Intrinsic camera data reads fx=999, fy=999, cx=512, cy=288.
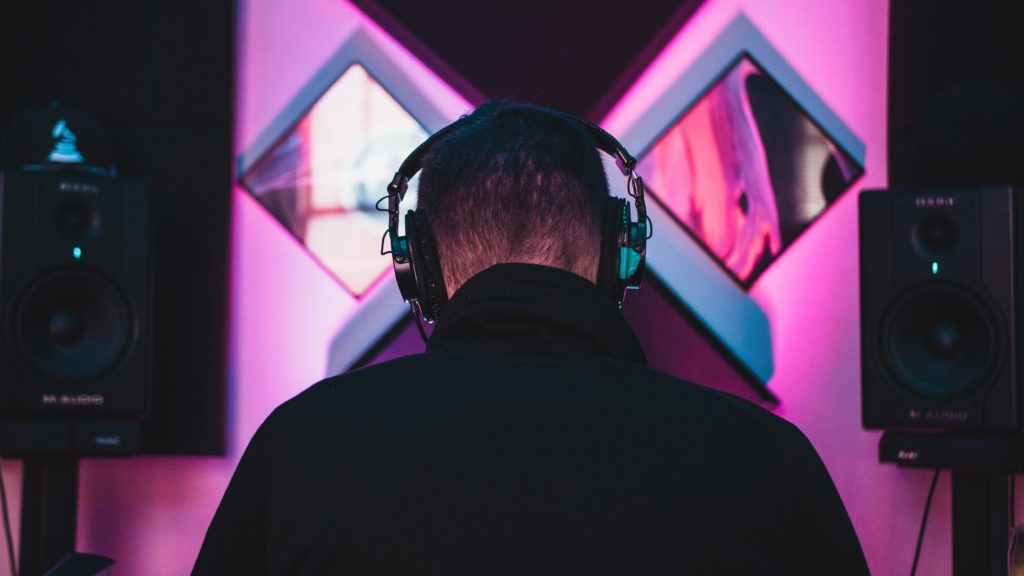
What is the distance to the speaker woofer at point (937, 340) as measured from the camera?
72.9 inches

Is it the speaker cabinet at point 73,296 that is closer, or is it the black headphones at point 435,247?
the black headphones at point 435,247

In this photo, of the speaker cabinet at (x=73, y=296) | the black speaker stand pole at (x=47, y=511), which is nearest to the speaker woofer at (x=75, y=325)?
the speaker cabinet at (x=73, y=296)

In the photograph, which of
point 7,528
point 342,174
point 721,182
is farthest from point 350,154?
point 7,528

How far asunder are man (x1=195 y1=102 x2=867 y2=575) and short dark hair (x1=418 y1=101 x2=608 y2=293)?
10 centimetres

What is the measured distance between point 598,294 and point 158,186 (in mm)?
1717

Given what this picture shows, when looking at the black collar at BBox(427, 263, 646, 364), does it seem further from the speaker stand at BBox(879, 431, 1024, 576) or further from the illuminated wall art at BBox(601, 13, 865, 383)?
the illuminated wall art at BBox(601, 13, 865, 383)

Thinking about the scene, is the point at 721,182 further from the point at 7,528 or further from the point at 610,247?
the point at 7,528

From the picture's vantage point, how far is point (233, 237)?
2389 mm

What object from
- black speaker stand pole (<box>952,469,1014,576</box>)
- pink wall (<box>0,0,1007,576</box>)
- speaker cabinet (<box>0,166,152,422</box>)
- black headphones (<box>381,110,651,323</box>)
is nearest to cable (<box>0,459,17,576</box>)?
pink wall (<box>0,0,1007,576</box>)

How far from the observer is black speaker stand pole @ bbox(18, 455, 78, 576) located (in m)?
2.02

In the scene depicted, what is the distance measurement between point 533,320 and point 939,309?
4.36 ft

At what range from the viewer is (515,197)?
3.10 feet

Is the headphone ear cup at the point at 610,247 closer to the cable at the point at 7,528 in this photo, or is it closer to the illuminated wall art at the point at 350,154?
the illuminated wall art at the point at 350,154

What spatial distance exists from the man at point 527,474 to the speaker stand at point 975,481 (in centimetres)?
121
